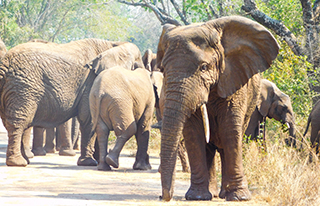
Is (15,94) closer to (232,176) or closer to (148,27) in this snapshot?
(232,176)

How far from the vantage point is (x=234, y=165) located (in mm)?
5750

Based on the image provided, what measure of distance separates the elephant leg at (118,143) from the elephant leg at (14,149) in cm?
162

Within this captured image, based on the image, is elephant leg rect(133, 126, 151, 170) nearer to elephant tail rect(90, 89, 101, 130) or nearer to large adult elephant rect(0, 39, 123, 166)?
elephant tail rect(90, 89, 101, 130)

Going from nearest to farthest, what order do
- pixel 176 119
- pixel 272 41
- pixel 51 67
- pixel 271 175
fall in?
pixel 176 119, pixel 272 41, pixel 271 175, pixel 51 67

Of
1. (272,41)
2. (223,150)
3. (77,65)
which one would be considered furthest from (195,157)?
(77,65)

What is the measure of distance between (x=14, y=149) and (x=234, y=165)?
4784mm

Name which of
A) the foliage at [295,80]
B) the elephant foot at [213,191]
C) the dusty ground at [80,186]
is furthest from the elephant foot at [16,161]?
the foliage at [295,80]

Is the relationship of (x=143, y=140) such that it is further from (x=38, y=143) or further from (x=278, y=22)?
(x=278, y=22)

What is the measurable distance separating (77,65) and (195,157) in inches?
199

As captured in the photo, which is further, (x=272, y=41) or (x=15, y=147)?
(x=15, y=147)

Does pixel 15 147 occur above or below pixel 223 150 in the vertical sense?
below

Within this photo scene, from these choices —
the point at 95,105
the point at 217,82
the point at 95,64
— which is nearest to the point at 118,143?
the point at 95,105

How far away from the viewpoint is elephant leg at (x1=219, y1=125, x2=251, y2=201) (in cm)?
574

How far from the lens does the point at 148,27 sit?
5547 centimetres
